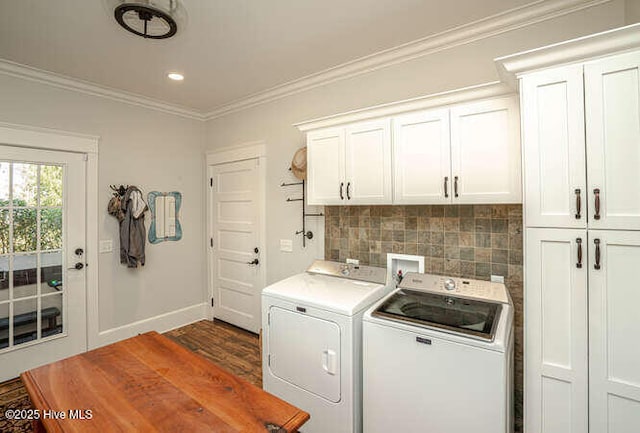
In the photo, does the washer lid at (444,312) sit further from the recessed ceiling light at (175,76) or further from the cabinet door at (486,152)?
the recessed ceiling light at (175,76)

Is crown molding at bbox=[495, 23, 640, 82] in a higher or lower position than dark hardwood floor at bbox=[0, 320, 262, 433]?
higher

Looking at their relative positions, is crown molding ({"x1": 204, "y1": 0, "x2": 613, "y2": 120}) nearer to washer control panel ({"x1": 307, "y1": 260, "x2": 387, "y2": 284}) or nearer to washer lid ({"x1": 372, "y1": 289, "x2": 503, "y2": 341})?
washer control panel ({"x1": 307, "y1": 260, "x2": 387, "y2": 284})

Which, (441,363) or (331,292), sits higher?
(331,292)

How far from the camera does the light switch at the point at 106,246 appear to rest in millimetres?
3107

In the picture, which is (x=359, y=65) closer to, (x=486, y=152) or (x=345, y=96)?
(x=345, y=96)

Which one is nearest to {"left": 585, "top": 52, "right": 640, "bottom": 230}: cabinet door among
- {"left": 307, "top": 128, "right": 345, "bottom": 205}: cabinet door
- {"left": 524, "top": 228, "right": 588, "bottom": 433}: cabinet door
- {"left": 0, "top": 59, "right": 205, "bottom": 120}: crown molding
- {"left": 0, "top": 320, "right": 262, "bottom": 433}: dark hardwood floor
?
Result: {"left": 524, "top": 228, "right": 588, "bottom": 433}: cabinet door

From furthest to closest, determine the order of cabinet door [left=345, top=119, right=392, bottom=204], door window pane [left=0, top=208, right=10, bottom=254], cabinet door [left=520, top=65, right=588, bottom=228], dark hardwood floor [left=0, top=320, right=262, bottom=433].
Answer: door window pane [left=0, top=208, right=10, bottom=254], dark hardwood floor [left=0, top=320, right=262, bottom=433], cabinet door [left=345, top=119, right=392, bottom=204], cabinet door [left=520, top=65, right=588, bottom=228]

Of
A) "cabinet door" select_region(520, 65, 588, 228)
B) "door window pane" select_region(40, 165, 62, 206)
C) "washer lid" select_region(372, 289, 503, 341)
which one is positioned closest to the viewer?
"cabinet door" select_region(520, 65, 588, 228)

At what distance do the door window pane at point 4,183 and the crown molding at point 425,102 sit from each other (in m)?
2.56

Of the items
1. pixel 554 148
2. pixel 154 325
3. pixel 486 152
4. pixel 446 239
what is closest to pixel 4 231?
pixel 154 325

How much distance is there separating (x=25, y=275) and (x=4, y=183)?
807 millimetres

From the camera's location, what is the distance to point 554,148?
1.41 meters

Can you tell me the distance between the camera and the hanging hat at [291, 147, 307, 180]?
9.16 ft

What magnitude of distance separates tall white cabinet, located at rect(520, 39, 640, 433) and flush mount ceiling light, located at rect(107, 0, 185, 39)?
6.08ft
